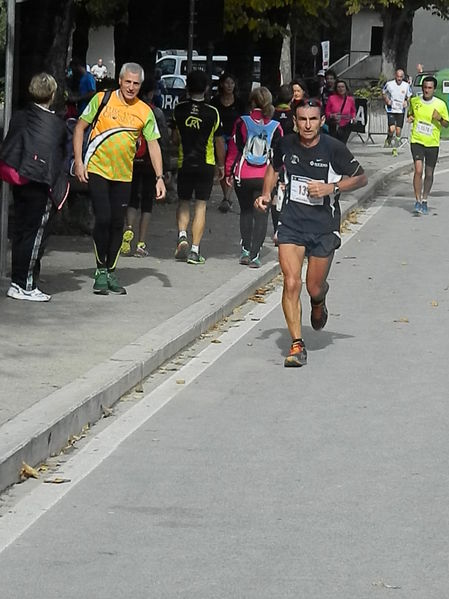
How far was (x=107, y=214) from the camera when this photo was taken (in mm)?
12758

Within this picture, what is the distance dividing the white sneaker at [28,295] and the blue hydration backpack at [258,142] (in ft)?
12.5

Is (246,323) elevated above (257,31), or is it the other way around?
(257,31)

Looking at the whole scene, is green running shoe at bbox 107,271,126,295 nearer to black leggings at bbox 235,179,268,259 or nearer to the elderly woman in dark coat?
the elderly woman in dark coat

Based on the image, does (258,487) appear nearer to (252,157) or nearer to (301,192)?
(301,192)

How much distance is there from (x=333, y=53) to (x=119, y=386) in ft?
231

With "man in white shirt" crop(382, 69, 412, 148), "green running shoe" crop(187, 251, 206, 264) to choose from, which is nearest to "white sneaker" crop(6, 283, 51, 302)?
"green running shoe" crop(187, 251, 206, 264)

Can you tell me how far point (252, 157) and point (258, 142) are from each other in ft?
0.54

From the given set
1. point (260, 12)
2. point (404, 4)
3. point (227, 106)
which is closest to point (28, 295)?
point (227, 106)

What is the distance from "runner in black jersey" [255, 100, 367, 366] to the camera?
35.1ft

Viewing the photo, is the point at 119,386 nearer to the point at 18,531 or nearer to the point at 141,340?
the point at 141,340

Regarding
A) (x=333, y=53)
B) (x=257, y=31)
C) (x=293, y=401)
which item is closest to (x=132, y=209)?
(x=293, y=401)

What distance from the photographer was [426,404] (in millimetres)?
9438

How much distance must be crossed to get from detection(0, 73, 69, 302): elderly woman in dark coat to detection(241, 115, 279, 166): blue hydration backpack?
134 inches

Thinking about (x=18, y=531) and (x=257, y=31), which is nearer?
(x=18, y=531)
